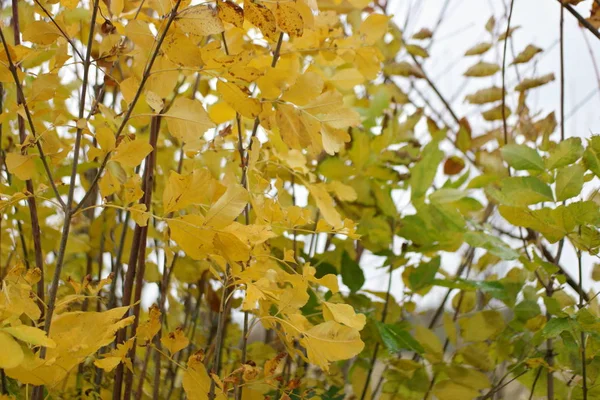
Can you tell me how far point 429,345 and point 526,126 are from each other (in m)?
0.25

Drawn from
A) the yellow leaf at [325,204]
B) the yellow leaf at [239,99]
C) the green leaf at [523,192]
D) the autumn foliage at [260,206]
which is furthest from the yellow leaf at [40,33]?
the green leaf at [523,192]

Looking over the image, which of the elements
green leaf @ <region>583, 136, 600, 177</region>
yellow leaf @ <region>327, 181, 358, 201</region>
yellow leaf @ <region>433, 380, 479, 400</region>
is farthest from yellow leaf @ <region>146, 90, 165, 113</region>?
yellow leaf @ <region>433, 380, 479, 400</region>

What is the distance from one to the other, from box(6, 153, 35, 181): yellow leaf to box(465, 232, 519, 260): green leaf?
37 cm

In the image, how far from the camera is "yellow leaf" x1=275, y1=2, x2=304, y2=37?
36cm

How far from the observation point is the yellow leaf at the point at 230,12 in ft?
1.11

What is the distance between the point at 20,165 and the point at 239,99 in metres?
0.14

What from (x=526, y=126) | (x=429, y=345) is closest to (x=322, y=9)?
(x=526, y=126)

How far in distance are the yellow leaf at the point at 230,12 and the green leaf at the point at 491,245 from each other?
1.08 ft

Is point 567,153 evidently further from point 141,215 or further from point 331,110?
point 141,215

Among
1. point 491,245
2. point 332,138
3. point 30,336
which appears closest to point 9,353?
point 30,336

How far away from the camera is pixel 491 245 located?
591 millimetres

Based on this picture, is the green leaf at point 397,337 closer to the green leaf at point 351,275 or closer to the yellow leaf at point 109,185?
the green leaf at point 351,275

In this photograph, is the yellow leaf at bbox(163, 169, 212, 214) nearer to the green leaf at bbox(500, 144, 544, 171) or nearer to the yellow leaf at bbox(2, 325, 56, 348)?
the yellow leaf at bbox(2, 325, 56, 348)

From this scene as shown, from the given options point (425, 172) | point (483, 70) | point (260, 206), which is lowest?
point (260, 206)
